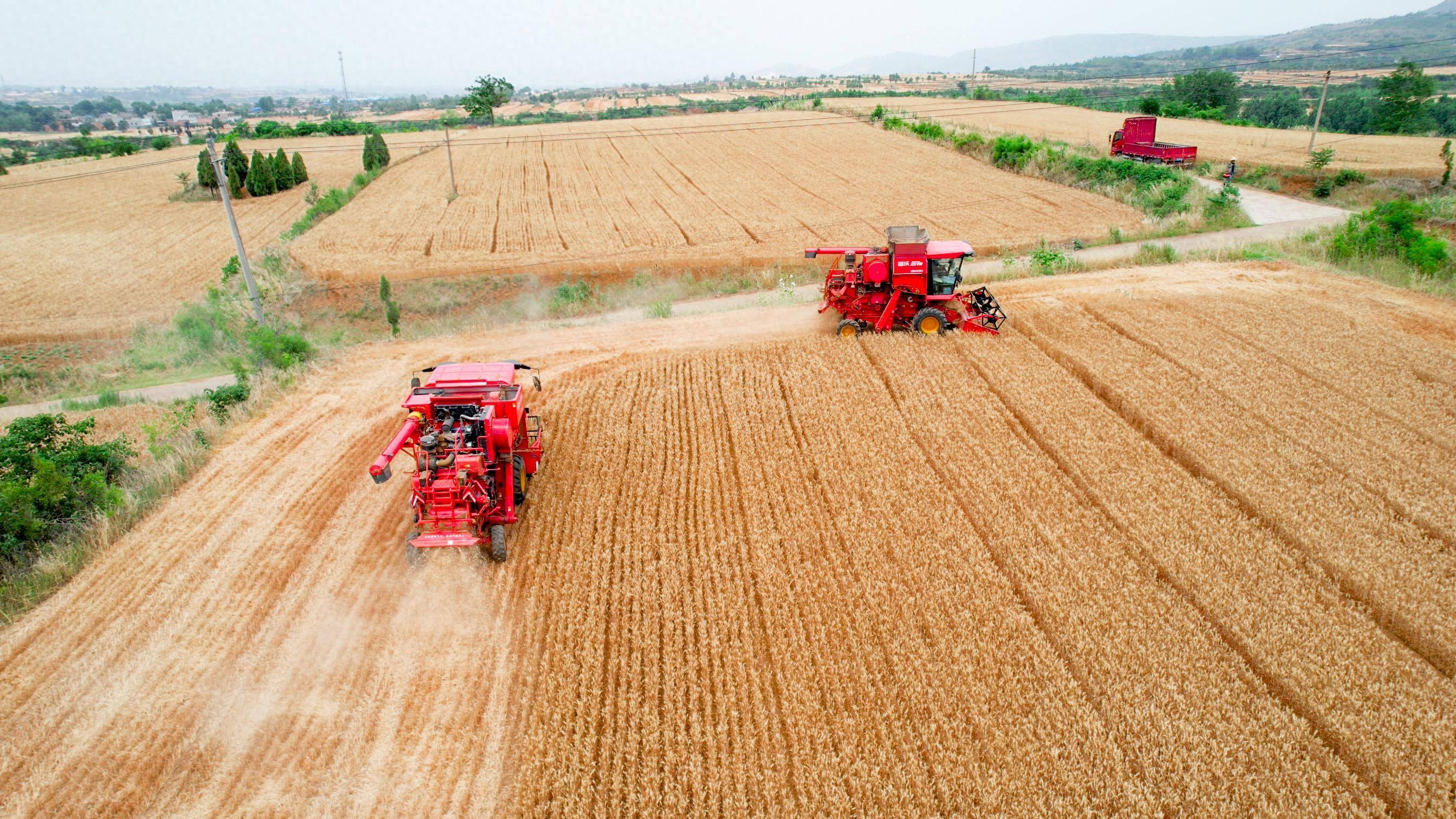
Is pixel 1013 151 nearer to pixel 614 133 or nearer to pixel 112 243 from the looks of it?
pixel 614 133

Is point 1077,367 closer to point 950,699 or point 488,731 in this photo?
point 950,699

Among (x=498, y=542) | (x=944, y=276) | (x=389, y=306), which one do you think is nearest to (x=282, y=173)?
(x=389, y=306)

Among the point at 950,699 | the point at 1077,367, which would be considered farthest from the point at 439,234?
the point at 950,699

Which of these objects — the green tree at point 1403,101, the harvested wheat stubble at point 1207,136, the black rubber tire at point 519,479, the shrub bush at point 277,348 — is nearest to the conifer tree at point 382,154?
the shrub bush at point 277,348

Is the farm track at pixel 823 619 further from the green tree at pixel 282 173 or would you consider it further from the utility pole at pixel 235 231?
Answer: the green tree at pixel 282 173

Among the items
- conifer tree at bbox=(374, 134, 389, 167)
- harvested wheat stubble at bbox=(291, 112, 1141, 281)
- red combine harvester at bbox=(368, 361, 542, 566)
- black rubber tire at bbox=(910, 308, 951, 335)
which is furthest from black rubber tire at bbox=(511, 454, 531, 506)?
conifer tree at bbox=(374, 134, 389, 167)

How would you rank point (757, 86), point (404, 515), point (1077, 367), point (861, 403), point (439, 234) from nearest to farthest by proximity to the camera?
point (404, 515), point (861, 403), point (1077, 367), point (439, 234), point (757, 86)

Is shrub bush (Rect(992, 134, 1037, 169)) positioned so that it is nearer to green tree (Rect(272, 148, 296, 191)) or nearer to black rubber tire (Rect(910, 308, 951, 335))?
black rubber tire (Rect(910, 308, 951, 335))
